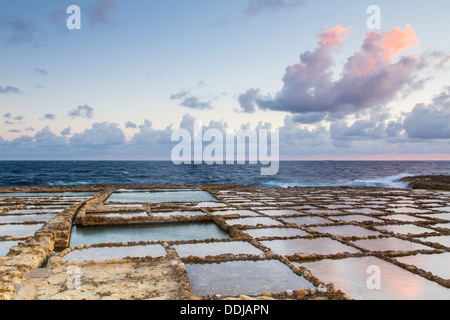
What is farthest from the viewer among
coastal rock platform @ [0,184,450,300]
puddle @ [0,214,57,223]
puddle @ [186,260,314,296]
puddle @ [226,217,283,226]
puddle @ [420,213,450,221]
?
puddle @ [420,213,450,221]

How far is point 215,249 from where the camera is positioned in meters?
7.41

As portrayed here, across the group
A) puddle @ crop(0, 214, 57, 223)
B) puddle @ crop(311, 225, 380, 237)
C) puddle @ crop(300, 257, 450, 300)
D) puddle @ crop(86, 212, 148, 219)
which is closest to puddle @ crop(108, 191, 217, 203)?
puddle @ crop(86, 212, 148, 219)

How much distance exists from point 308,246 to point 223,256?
2.42 metres

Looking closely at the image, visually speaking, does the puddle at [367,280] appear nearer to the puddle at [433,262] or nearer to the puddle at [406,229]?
the puddle at [433,262]

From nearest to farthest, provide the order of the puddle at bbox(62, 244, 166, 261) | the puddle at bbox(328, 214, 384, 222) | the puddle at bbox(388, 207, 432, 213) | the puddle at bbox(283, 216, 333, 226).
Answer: the puddle at bbox(62, 244, 166, 261), the puddle at bbox(283, 216, 333, 226), the puddle at bbox(328, 214, 384, 222), the puddle at bbox(388, 207, 432, 213)

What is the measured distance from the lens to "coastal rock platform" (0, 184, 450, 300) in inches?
193

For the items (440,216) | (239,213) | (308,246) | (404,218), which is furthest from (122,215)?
(440,216)

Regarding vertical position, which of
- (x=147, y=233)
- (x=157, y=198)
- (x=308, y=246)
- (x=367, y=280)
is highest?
(x=367, y=280)

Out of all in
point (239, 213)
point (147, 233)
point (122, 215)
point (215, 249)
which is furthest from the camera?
point (239, 213)

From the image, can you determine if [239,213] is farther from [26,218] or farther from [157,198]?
[26,218]

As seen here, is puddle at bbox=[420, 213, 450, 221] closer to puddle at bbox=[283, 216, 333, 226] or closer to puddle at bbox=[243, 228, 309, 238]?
puddle at bbox=[283, 216, 333, 226]

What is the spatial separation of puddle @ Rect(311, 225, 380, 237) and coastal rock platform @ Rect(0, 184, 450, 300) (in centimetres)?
4

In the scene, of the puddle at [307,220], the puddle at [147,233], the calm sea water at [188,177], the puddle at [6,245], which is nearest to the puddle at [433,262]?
the puddle at [307,220]
